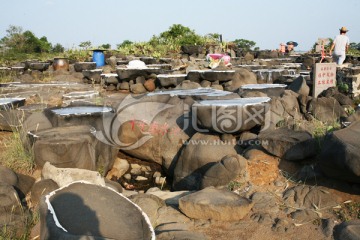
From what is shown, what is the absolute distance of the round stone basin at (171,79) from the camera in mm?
9312

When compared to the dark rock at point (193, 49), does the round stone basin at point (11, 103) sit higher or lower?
lower

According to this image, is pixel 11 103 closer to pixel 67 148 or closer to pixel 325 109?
pixel 67 148

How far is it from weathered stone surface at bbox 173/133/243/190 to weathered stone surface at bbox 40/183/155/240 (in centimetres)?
173

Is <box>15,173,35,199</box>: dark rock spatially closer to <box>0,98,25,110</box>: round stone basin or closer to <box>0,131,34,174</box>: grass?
<box>0,131,34,174</box>: grass

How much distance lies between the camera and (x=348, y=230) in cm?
279

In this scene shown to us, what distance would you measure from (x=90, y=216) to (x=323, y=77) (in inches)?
242

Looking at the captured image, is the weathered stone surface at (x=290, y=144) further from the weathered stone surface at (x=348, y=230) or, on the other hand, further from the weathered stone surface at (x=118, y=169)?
the weathered stone surface at (x=118, y=169)

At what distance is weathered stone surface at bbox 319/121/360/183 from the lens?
121 inches

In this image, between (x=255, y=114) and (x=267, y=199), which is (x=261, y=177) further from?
(x=255, y=114)

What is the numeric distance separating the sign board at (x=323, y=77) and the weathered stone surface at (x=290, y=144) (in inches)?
131

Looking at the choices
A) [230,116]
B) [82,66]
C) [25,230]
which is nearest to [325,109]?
[230,116]

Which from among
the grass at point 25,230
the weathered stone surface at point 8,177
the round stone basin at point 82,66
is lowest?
the grass at point 25,230

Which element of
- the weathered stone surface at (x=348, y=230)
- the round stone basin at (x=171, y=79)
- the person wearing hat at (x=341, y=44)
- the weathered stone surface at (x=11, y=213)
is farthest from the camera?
the person wearing hat at (x=341, y=44)

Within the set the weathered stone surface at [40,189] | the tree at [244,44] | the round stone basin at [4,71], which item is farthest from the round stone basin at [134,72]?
the tree at [244,44]
